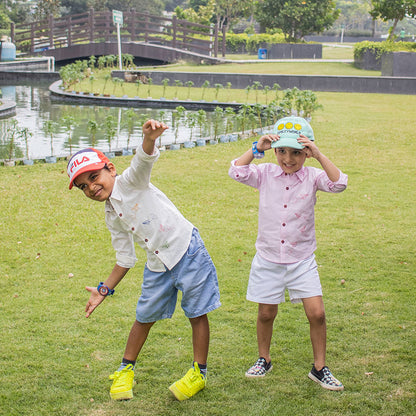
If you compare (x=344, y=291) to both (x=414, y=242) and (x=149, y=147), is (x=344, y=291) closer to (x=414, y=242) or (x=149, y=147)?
(x=414, y=242)

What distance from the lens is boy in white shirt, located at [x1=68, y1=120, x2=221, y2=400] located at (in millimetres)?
2869

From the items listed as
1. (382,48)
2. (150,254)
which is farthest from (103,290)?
(382,48)

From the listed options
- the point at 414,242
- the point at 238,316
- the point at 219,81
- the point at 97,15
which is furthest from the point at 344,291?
the point at 97,15

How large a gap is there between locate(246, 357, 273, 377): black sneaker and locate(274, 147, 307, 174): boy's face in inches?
42.3

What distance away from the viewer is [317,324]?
3084 millimetres

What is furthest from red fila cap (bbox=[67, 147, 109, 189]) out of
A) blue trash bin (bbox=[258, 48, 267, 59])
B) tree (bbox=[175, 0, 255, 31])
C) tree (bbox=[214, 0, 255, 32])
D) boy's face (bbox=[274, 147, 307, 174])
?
tree (bbox=[214, 0, 255, 32])

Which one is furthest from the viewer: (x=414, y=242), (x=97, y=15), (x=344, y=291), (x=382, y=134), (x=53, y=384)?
(x=97, y=15)

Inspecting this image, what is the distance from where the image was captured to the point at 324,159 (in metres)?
3.01

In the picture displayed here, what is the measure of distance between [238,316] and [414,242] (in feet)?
7.63

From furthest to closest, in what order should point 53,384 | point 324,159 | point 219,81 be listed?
1. point 219,81
2. point 53,384
3. point 324,159

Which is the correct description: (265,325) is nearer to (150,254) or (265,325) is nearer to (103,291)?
(150,254)

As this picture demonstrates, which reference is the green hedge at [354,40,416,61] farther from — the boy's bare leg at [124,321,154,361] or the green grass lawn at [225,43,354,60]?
the boy's bare leg at [124,321,154,361]

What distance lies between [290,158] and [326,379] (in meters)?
1.19

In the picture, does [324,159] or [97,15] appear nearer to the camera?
[324,159]
